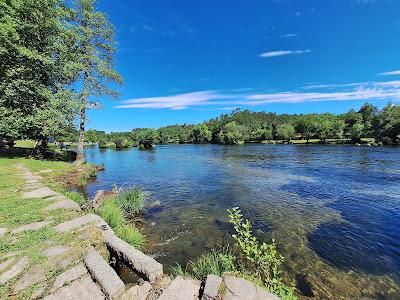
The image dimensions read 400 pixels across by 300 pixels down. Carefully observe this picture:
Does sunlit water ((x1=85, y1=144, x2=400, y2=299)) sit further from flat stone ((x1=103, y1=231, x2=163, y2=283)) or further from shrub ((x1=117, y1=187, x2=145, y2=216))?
flat stone ((x1=103, y1=231, x2=163, y2=283))

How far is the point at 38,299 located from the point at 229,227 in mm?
6856

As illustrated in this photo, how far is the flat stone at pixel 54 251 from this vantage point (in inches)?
177

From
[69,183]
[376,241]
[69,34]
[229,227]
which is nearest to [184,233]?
[229,227]

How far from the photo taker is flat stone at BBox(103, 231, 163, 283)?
13.7ft

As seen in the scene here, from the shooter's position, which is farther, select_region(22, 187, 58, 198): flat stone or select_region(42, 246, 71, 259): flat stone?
select_region(22, 187, 58, 198): flat stone

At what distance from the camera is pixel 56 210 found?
678 cm

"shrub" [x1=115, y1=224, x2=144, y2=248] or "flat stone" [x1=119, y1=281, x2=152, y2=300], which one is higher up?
"flat stone" [x1=119, y1=281, x2=152, y2=300]

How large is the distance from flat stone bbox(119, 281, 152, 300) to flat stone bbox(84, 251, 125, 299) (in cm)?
10

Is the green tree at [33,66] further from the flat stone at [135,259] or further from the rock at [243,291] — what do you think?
the rock at [243,291]

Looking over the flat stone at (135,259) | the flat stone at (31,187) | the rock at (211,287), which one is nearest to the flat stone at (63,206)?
the flat stone at (135,259)

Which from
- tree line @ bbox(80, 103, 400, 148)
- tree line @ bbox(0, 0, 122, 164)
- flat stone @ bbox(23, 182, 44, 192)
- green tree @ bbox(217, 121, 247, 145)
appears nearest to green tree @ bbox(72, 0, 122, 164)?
tree line @ bbox(0, 0, 122, 164)

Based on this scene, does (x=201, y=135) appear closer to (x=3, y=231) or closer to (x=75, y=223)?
(x=75, y=223)

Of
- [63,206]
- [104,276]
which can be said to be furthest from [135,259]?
[63,206]

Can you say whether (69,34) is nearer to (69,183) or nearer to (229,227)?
(69,183)
